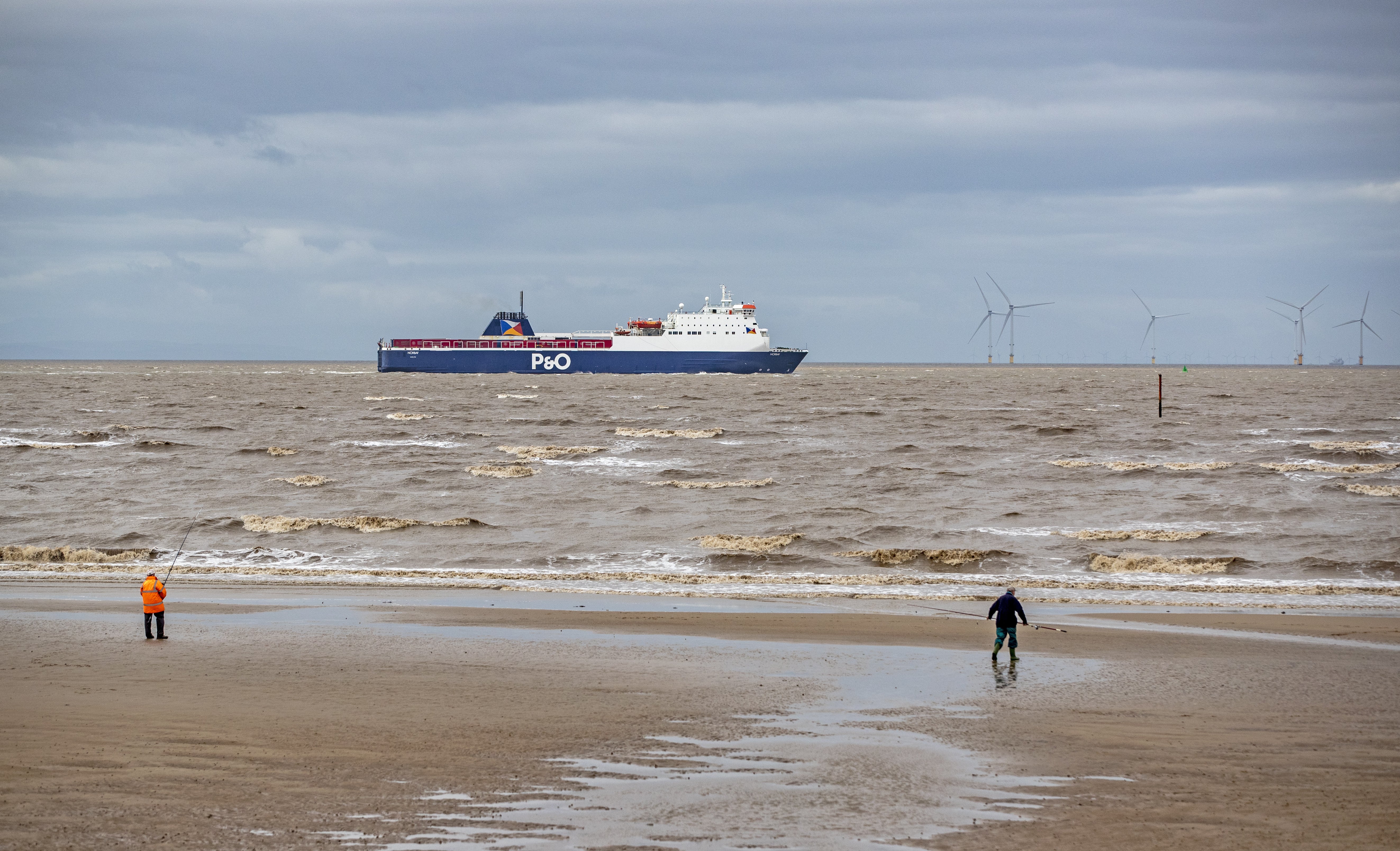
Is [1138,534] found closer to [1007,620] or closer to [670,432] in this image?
[1007,620]

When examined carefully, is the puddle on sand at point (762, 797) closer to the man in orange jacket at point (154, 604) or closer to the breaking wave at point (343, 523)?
the man in orange jacket at point (154, 604)

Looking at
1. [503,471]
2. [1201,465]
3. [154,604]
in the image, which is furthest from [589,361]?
[154,604]

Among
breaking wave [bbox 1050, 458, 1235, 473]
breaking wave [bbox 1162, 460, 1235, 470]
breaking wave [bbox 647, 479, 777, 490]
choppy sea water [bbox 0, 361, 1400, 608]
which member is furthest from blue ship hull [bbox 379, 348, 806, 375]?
breaking wave [bbox 647, 479, 777, 490]

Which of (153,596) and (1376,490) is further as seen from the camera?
(1376,490)

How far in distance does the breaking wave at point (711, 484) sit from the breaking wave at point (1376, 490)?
18813mm

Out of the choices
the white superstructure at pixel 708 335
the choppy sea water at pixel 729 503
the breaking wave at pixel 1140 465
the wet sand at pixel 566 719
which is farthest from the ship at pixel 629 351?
the wet sand at pixel 566 719

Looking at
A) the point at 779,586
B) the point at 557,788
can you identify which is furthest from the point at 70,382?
the point at 557,788

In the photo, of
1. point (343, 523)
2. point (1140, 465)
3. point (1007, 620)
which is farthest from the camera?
point (1140, 465)

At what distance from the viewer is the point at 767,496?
3719cm

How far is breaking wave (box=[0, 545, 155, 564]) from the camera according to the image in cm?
2714

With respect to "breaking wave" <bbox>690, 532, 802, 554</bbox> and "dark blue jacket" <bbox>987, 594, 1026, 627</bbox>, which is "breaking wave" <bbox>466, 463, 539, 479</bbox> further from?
"dark blue jacket" <bbox>987, 594, 1026, 627</bbox>

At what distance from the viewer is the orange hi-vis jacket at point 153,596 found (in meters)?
16.3

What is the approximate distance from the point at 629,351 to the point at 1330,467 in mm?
119578

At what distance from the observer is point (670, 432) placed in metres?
58.5
